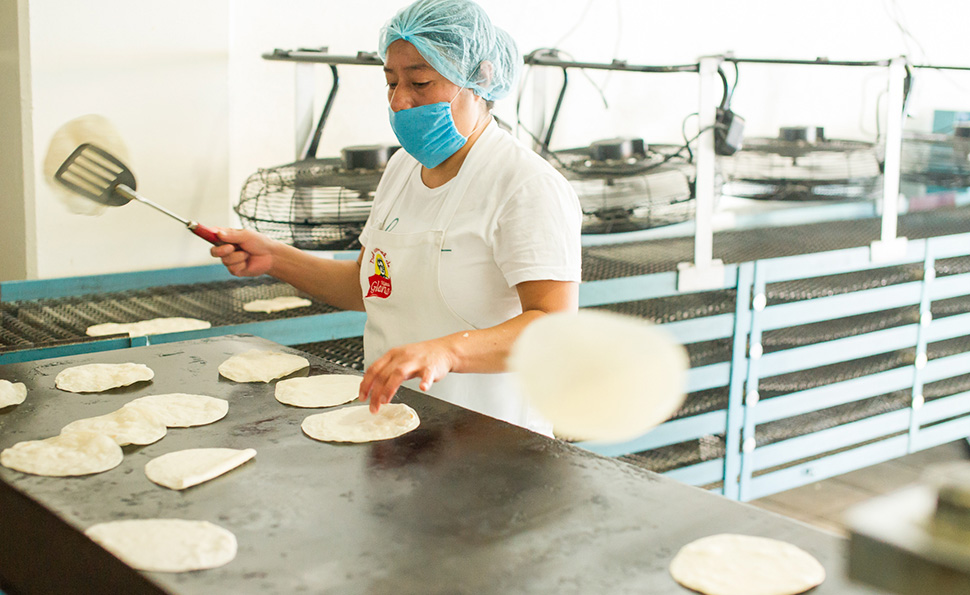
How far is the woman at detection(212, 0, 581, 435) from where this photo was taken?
5.11 ft

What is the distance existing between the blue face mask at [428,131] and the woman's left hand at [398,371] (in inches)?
19.2

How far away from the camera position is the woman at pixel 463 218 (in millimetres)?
1558

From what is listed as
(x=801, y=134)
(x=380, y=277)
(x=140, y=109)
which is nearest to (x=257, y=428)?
(x=380, y=277)

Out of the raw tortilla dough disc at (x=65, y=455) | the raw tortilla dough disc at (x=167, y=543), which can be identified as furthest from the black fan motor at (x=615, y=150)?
the raw tortilla dough disc at (x=167, y=543)

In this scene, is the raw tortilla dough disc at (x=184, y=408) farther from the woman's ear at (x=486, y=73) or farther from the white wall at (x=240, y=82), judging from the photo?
the white wall at (x=240, y=82)

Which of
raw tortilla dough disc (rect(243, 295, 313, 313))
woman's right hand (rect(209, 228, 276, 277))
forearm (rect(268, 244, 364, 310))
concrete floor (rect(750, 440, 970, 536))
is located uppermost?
woman's right hand (rect(209, 228, 276, 277))

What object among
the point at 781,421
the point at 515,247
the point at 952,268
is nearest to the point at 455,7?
the point at 515,247

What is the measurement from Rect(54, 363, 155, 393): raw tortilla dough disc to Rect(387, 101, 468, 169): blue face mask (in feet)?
2.17

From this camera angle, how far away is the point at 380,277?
1793 mm

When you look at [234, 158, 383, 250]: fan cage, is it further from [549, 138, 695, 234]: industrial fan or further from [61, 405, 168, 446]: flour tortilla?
[61, 405, 168, 446]: flour tortilla

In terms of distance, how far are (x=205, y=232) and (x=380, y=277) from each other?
39cm

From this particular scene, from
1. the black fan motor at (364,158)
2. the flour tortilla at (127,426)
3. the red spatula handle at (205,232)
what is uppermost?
the black fan motor at (364,158)

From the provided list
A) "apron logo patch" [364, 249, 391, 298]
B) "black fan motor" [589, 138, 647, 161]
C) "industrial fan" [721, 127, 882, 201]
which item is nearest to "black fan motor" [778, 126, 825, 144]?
"industrial fan" [721, 127, 882, 201]

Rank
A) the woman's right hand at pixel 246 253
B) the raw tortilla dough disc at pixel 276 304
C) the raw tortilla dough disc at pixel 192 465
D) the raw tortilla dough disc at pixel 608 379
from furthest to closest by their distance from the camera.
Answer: the raw tortilla dough disc at pixel 276 304
the woman's right hand at pixel 246 253
the raw tortilla dough disc at pixel 192 465
the raw tortilla dough disc at pixel 608 379
